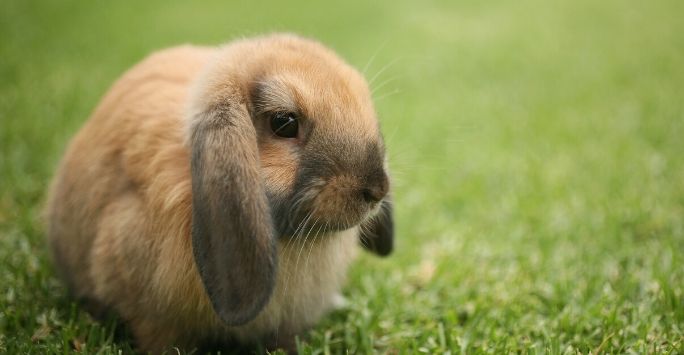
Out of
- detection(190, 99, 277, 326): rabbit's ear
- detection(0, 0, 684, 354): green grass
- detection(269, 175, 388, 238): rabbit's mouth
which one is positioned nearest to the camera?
detection(190, 99, 277, 326): rabbit's ear

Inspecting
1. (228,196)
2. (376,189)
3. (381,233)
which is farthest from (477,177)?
(228,196)

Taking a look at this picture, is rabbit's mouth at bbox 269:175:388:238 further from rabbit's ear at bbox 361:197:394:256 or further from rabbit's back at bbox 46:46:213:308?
rabbit's ear at bbox 361:197:394:256

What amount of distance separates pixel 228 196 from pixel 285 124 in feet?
1.16

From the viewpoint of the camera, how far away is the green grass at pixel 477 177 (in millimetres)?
2621

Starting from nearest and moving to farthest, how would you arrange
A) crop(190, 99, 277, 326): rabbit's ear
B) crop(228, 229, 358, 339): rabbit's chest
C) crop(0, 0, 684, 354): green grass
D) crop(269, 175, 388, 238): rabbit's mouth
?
crop(190, 99, 277, 326): rabbit's ear → crop(269, 175, 388, 238): rabbit's mouth → crop(228, 229, 358, 339): rabbit's chest → crop(0, 0, 684, 354): green grass

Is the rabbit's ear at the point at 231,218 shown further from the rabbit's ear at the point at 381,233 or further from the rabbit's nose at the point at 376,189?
the rabbit's ear at the point at 381,233

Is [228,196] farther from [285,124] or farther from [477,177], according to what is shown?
[477,177]

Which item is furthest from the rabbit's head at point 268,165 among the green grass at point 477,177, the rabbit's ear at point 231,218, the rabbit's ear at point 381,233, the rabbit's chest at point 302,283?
the green grass at point 477,177

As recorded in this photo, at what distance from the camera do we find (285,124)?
204 centimetres

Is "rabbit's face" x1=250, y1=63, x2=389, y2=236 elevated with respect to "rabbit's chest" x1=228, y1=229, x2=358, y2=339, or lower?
elevated

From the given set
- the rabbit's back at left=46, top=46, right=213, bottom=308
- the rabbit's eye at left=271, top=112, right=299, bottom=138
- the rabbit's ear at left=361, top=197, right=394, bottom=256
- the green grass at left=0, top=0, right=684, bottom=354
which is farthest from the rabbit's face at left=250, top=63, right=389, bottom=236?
the green grass at left=0, top=0, right=684, bottom=354

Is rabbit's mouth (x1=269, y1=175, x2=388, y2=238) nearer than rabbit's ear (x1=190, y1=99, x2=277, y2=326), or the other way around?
rabbit's ear (x1=190, y1=99, x2=277, y2=326)

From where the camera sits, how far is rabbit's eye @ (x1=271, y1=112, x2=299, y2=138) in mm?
2041

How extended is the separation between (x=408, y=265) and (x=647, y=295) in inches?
49.4
